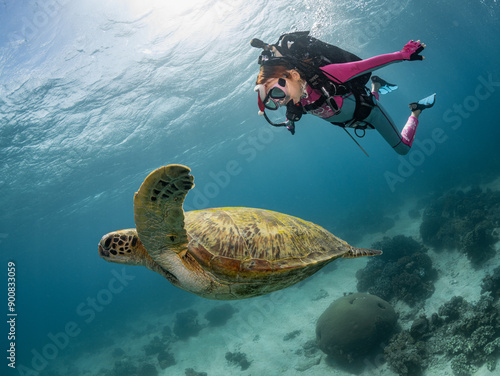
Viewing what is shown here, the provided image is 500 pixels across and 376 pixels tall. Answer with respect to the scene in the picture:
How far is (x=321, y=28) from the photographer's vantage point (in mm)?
16391

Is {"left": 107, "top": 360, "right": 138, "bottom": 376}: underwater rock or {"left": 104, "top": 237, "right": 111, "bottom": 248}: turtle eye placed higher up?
{"left": 104, "top": 237, "right": 111, "bottom": 248}: turtle eye

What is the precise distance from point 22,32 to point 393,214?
903 inches

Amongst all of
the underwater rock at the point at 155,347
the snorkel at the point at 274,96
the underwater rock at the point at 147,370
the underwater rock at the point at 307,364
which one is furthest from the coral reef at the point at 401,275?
the underwater rock at the point at 155,347

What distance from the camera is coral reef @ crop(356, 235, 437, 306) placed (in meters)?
7.59

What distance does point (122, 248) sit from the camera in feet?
9.30

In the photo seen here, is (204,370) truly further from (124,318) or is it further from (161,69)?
(124,318)

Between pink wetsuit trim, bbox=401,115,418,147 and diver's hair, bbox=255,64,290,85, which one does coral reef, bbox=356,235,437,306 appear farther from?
diver's hair, bbox=255,64,290,85

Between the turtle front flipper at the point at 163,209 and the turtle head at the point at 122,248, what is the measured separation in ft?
1.73

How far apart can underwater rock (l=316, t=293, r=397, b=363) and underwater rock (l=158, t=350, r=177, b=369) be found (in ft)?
24.9

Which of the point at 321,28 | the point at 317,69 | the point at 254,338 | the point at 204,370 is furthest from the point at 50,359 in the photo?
the point at 321,28

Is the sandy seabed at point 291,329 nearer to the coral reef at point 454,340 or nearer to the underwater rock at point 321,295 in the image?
the underwater rock at point 321,295

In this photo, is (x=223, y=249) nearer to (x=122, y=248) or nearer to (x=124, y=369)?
(x=122, y=248)

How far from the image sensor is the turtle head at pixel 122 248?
2795 mm

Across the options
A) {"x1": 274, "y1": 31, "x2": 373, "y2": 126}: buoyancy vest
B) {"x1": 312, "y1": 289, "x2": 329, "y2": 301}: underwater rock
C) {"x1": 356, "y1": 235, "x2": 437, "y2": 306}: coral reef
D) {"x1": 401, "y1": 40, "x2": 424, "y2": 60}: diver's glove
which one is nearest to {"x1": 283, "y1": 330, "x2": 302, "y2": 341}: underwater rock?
{"x1": 312, "y1": 289, "x2": 329, "y2": 301}: underwater rock
